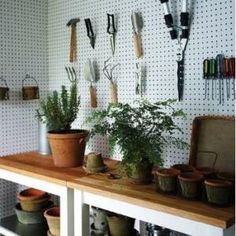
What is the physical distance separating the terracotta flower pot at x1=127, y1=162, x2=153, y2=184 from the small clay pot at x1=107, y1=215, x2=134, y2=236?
234mm

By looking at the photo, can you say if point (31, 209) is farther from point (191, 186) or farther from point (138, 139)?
point (191, 186)

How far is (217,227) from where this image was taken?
0.95m

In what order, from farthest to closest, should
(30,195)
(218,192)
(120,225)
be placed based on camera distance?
(30,195) < (120,225) < (218,192)

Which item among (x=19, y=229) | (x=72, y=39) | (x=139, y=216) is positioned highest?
(x=72, y=39)

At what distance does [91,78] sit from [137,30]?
37 cm

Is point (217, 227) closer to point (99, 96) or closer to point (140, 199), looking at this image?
point (140, 199)

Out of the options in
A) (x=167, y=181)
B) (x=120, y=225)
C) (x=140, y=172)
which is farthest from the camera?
(x=120, y=225)

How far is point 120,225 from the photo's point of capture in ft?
4.65

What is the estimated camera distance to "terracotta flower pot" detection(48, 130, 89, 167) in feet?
5.03

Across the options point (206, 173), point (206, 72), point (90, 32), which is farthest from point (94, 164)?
point (90, 32)

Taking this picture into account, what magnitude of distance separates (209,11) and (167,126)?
0.50m

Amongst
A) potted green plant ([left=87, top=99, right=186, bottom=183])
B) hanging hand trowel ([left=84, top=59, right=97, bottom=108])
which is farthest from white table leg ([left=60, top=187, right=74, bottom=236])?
hanging hand trowel ([left=84, top=59, right=97, bottom=108])

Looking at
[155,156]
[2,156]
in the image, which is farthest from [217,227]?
[2,156]

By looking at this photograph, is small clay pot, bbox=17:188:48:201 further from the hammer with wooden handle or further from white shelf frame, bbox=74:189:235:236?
the hammer with wooden handle
